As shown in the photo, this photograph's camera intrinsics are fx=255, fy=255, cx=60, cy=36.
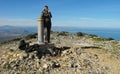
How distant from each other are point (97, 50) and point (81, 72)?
4829 mm

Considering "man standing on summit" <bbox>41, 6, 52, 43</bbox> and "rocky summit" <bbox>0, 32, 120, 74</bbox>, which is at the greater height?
"man standing on summit" <bbox>41, 6, 52, 43</bbox>

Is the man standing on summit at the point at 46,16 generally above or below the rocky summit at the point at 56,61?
above

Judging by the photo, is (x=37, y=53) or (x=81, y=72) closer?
(x=81, y=72)

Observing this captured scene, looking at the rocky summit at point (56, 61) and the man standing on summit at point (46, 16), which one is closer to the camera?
the rocky summit at point (56, 61)

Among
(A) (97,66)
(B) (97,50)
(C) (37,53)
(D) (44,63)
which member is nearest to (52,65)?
(D) (44,63)

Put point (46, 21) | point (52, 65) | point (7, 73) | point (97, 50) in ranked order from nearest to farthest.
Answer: point (7, 73)
point (52, 65)
point (46, 21)
point (97, 50)

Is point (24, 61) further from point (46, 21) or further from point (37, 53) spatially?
point (46, 21)

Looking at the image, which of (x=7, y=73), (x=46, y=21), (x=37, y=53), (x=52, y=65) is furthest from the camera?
(x=46, y=21)

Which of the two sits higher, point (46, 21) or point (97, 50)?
point (46, 21)

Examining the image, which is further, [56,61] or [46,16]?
[46,16]

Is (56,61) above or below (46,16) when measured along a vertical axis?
below

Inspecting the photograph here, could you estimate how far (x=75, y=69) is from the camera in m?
16.2

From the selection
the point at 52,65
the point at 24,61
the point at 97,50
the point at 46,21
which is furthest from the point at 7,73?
the point at 97,50

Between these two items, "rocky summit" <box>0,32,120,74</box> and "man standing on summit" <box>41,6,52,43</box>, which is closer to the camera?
"rocky summit" <box>0,32,120,74</box>
